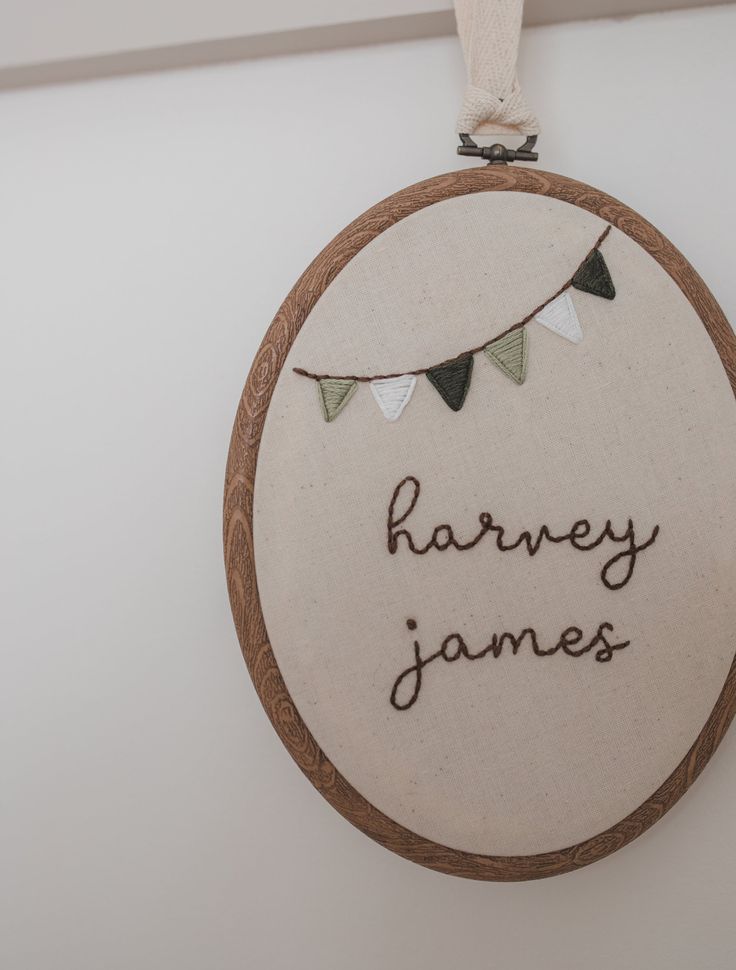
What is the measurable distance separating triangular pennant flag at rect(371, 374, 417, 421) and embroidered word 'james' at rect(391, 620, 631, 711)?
21 centimetres

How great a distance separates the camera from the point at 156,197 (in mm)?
918

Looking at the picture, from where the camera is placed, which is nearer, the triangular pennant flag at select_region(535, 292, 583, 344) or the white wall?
the triangular pennant flag at select_region(535, 292, 583, 344)

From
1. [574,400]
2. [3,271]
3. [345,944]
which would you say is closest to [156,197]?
[3,271]

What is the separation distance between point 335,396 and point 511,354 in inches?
7.1

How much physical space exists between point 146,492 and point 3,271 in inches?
12.6

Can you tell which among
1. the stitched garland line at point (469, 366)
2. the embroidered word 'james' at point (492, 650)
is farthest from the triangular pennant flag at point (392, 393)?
the embroidered word 'james' at point (492, 650)

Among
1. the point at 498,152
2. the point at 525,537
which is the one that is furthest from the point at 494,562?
the point at 498,152

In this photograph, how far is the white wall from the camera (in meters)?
0.89

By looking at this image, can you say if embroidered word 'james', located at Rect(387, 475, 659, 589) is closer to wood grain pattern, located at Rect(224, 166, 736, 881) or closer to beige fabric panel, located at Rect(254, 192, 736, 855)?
beige fabric panel, located at Rect(254, 192, 736, 855)

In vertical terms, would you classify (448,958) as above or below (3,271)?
below

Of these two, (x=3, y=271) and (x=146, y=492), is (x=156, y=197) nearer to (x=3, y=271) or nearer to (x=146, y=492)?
(x=3, y=271)

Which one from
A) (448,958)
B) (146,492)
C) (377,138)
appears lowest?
(448,958)

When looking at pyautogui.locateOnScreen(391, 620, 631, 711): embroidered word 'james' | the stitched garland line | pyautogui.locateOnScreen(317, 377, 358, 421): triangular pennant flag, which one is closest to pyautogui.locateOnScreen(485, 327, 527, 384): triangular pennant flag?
the stitched garland line

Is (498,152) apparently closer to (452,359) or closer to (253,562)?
(452,359)
